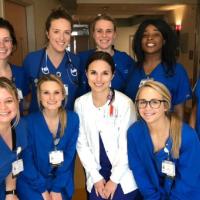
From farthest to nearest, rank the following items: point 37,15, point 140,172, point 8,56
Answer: point 37,15
point 8,56
point 140,172

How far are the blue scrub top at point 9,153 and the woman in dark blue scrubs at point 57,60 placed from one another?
50cm

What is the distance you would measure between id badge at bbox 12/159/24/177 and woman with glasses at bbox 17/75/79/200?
0.08 meters

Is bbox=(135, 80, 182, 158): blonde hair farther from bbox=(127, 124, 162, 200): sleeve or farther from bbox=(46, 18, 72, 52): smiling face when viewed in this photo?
bbox=(46, 18, 72, 52): smiling face

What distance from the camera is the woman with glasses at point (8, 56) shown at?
194cm

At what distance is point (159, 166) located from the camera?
174cm

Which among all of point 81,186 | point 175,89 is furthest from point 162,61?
point 81,186

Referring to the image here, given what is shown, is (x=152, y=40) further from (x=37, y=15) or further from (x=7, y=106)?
(x=37, y=15)

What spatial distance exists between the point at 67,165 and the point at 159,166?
0.59m

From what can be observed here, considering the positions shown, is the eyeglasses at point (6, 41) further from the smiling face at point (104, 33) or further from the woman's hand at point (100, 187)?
the woman's hand at point (100, 187)

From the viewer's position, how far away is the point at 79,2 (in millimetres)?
6453

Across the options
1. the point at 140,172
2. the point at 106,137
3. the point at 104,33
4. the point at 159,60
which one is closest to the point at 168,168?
the point at 140,172

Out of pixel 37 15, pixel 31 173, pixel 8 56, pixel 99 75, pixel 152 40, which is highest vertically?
pixel 37 15

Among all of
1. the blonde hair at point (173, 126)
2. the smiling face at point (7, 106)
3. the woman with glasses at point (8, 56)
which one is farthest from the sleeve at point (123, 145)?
the woman with glasses at point (8, 56)

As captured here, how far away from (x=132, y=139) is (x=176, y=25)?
254 inches
